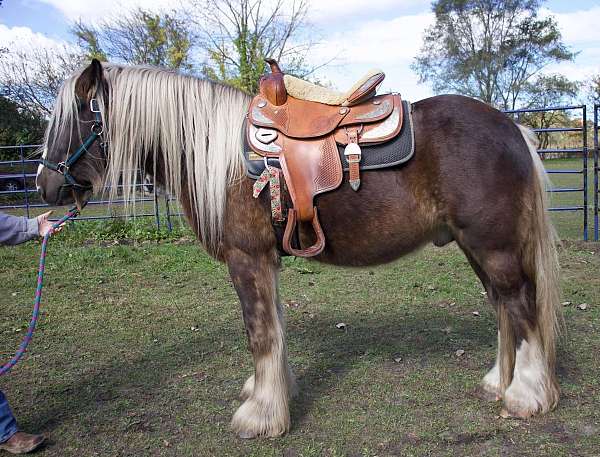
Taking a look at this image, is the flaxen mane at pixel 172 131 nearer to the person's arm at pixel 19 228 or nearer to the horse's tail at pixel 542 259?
the person's arm at pixel 19 228

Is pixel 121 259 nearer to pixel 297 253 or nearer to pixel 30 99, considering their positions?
pixel 297 253

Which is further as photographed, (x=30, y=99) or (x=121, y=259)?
(x=30, y=99)

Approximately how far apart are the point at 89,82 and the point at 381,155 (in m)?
Result: 1.58

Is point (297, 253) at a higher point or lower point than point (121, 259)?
higher

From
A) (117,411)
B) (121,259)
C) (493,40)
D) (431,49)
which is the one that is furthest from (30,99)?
(493,40)

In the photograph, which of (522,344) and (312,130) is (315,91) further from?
(522,344)

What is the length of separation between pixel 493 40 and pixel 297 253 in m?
37.0

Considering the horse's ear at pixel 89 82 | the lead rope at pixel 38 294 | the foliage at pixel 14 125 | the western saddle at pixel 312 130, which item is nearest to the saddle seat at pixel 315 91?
the western saddle at pixel 312 130

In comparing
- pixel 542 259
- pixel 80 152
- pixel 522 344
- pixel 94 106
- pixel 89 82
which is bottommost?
pixel 522 344

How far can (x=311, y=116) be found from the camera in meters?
2.59

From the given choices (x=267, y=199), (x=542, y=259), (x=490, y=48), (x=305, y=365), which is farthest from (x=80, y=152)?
(x=490, y=48)

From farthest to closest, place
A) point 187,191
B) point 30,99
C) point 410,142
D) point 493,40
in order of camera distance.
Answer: point 493,40, point 30,99, point 187,191, point 410,142

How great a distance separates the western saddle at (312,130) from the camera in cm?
251

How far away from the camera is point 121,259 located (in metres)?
7.11
